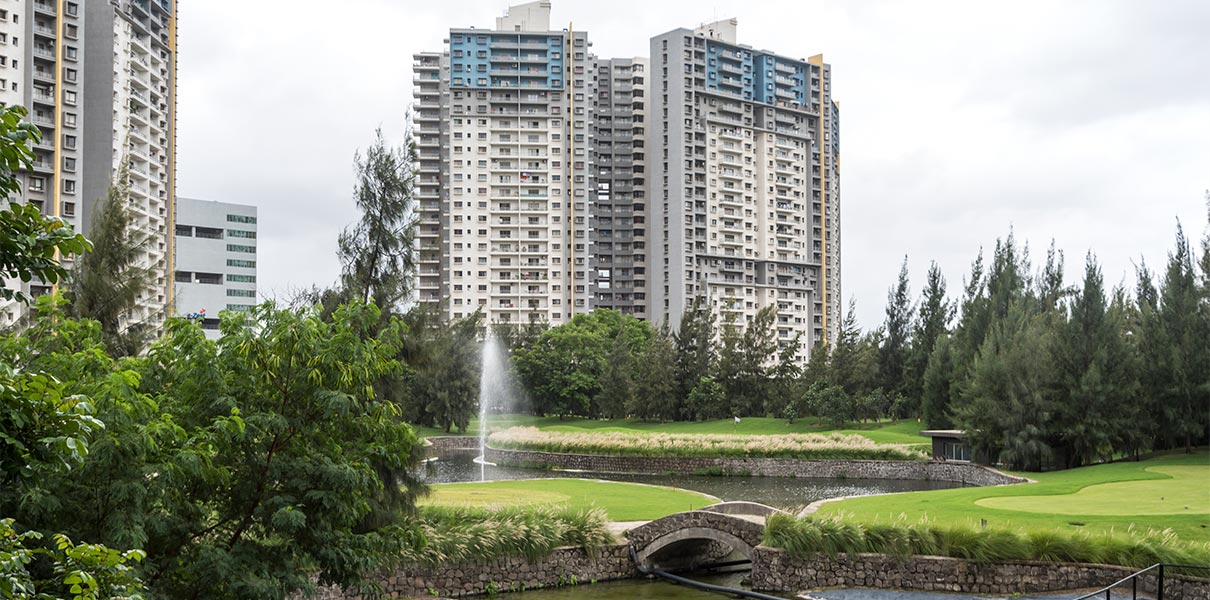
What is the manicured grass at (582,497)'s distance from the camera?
30.4m

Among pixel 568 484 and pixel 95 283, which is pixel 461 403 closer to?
pixel 568 484

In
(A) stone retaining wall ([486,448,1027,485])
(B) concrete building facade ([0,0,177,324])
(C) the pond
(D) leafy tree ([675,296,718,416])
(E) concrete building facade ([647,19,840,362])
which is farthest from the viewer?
(E) concrete building facade ([647,19,840,362])

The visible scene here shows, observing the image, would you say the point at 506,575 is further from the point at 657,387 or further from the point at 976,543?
the point at 657,387

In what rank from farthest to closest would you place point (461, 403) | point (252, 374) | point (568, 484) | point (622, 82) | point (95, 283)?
point (622, 82)
point (461, 403)
point (568, 484)
point (95, 283)
point (252, 374)

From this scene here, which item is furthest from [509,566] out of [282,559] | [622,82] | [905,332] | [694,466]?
[622,82]

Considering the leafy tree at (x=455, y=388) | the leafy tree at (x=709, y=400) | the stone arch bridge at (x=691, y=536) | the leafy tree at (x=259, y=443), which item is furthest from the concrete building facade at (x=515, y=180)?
the leafy tree at (x=259, y=443)

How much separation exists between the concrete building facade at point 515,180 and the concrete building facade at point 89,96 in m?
32.5

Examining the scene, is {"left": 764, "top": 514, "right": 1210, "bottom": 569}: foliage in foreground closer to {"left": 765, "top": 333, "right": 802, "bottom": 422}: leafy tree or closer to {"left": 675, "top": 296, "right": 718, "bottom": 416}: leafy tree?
{"left": 765, "top": 333, "right": 802, "bottom": 422}: leafy tree

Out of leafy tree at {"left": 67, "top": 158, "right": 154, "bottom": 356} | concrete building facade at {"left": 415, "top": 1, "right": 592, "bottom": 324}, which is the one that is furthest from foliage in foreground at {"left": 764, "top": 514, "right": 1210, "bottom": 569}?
concrete building facade at {"left": 415, "top": 1, "right": 592, "bottom": 324}

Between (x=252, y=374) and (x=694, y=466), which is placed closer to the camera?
(x=252, y=374)

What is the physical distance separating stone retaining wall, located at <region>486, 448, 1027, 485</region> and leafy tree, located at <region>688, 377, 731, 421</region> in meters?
16.0

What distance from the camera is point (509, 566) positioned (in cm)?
2370

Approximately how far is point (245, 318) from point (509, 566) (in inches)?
443

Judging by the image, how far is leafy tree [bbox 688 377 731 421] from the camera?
71.2m
